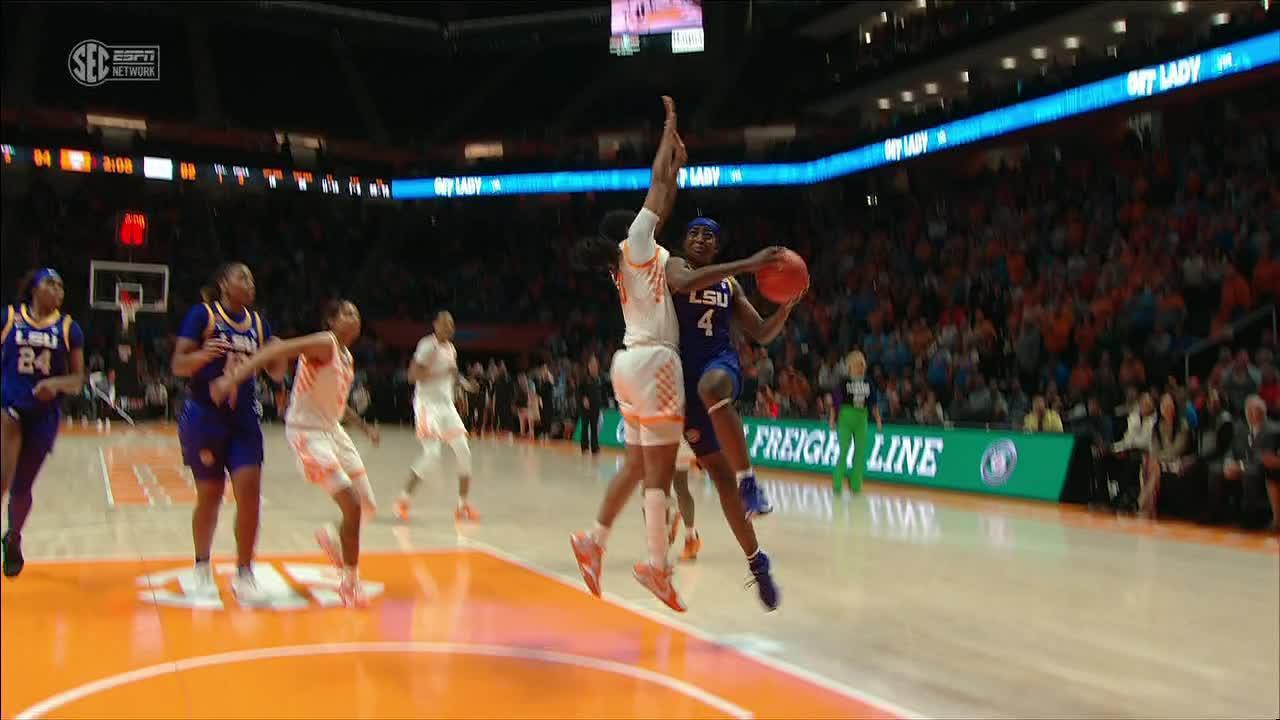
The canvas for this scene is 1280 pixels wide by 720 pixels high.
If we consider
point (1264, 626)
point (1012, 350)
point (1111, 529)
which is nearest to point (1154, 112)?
point (1012, 350)

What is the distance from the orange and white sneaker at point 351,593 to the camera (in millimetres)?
6621

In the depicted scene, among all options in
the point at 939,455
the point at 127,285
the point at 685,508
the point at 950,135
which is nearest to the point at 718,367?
the point at 685,508

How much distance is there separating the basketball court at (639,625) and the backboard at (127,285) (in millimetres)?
10624

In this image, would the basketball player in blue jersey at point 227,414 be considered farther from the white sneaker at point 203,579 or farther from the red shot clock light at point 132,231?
the red shot clock light at point 132,231

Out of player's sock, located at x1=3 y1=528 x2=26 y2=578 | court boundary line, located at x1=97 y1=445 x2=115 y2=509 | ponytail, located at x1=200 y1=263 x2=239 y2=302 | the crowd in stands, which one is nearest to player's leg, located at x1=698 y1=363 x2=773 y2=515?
the crowd in stands

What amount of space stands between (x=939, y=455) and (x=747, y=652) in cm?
972

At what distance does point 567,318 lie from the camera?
11359mm

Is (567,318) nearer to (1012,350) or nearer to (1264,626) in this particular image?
(1012,350)

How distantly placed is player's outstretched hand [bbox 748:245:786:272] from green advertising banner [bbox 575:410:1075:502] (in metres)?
11.5

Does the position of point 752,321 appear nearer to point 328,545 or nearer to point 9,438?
point 328,545

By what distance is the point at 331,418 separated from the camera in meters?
5.81

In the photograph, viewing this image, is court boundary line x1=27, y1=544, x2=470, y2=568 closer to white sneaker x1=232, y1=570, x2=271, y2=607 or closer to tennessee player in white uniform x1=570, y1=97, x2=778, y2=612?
white sneaker x1=232, y1=570, x2=271, y2=607

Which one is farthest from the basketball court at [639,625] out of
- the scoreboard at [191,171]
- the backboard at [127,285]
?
the scoreboard at [191,171]

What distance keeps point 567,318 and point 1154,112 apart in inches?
605
